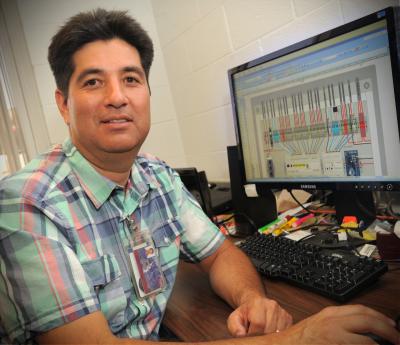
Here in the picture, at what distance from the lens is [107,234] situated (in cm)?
83

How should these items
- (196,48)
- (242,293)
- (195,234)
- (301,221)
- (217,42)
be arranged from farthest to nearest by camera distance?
1. (196,48)
2. (217,42)
3. (301,221)
4. (195,234)
5. (242,293)

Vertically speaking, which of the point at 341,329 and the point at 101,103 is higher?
the point at 101,103

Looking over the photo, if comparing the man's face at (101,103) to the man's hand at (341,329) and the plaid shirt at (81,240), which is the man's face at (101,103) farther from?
the man's hand at (341,329)

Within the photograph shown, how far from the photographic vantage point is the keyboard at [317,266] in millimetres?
688

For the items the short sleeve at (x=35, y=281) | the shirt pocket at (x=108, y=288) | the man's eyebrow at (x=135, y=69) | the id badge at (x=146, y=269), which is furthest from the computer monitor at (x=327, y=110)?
the short sleeve at (x=35, y=281)

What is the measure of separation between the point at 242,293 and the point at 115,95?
1.95ft

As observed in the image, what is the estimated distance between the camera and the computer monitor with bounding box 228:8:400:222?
2.78ft

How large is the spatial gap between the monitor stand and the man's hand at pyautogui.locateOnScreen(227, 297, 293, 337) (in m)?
0.48

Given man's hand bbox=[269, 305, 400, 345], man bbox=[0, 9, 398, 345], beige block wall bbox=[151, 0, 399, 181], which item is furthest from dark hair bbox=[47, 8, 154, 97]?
man's hand bbox=[269, 305, 400, 345]

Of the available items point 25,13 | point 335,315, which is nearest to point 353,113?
point 335,315

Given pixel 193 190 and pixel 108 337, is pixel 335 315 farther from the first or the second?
pixel 193 190

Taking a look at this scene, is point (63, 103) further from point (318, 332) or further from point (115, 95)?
point (318, 332)

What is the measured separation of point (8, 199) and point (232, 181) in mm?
769

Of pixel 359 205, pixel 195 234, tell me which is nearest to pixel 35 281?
pixel 195 234
